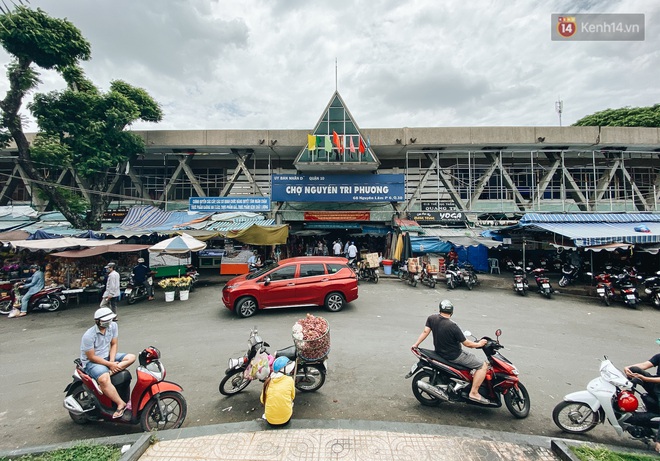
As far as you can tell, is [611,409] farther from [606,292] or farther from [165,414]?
[606,292]

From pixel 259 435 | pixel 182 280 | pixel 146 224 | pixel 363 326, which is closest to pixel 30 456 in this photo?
pixel 259 435

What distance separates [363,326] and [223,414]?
14.1ft

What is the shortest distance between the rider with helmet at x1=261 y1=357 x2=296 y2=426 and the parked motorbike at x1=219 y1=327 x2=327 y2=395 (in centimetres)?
51

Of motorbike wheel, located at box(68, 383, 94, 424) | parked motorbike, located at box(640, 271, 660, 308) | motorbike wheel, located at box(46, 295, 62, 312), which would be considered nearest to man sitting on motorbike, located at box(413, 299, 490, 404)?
motorbike wheel, located at box(68, 383, 94, 424)

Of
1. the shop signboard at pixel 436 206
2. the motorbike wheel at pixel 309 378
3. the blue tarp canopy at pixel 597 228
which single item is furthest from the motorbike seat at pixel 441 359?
the shop signboard at pixel 436 206

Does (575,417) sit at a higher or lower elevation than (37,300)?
lower

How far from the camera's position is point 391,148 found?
713 inches

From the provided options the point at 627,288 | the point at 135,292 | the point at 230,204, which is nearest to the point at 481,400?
the point at 627,288

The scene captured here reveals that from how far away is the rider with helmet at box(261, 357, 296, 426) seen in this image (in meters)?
3.56

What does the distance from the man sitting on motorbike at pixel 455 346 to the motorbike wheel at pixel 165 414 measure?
3446 millimetres

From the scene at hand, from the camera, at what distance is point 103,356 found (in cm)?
387

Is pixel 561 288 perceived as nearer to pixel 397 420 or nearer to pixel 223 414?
pixel 397 420

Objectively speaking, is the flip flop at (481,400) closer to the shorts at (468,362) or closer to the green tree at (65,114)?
the shorts at (468,362)

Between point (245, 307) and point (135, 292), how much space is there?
521cm
